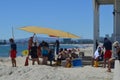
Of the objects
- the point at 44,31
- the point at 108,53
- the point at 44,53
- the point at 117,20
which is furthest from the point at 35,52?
the point at 117,20

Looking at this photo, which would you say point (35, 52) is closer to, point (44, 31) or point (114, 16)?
point (44, 31)

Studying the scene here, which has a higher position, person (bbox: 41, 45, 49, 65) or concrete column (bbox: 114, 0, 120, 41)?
concrete column (bbox: 114, 0, 120, 41)

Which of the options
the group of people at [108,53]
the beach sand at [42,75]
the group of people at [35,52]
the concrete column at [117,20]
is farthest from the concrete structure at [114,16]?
the beach sand at [42,75]

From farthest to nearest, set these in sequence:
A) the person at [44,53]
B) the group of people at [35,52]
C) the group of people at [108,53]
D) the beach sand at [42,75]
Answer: the person at [44,53] → the group of people at [35,52] → the group of people at [108,53] → the beach sand at [42,75]

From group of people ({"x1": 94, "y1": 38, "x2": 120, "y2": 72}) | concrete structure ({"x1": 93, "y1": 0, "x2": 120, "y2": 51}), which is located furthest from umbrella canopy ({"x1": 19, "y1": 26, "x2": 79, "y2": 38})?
group of people ({"x1": 94, "y1": 38, "x2": 120, "y2": 72})

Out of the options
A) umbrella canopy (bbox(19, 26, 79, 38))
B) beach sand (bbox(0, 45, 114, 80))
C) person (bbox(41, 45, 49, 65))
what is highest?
umbrella canopy (bbox(19, 26, 79, 38))

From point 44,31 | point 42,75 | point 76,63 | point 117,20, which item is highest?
point 117,20

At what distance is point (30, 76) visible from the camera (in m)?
14.6

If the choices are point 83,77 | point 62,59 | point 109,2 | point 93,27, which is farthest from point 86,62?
point 83,77

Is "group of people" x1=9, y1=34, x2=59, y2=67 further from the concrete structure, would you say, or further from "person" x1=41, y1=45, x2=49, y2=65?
the concrete structure

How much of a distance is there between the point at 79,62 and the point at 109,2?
6.83 metres

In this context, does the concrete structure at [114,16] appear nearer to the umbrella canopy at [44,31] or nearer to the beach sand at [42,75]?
the umbrella canopy at [44,31]

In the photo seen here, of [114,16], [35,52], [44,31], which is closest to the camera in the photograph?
[35,52]

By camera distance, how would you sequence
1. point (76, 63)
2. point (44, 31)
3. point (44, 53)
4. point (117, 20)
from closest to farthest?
point (76, 63) < point (44, 53) < point (117, 20) < point (44, 31)
